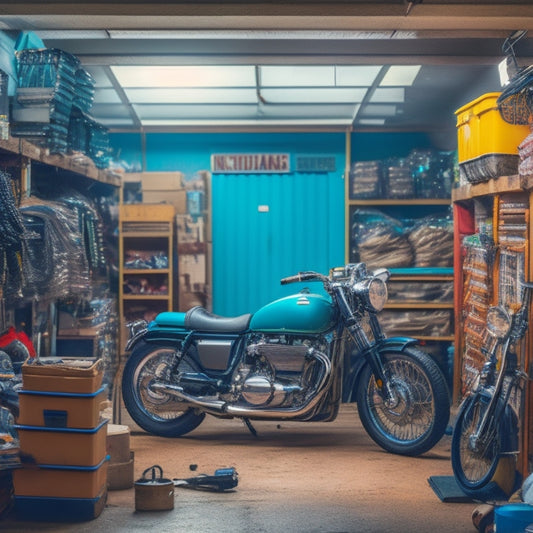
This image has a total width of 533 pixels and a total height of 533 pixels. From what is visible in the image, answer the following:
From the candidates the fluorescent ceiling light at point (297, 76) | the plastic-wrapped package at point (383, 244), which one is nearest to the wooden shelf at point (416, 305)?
the plastic-wrapped package at point (383, 244)

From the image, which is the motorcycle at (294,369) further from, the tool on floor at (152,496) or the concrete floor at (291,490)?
the tool on floor at (152,496)

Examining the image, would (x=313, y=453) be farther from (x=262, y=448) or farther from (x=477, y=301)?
(x=477, y=301)

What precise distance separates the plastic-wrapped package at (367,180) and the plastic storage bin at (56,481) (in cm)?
465

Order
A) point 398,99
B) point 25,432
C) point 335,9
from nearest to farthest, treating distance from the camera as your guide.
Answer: point 25,432 → point 335,9 → point 398,99

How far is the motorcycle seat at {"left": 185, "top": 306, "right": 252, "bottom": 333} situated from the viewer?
567 centimetres

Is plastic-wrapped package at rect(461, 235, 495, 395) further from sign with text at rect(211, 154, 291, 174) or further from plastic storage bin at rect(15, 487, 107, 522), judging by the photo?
sign with text at rect(211, 154, 291, 174)

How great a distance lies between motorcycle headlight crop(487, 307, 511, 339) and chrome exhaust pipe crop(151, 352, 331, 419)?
→ 1256mm

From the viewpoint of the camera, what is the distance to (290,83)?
7.07 metres

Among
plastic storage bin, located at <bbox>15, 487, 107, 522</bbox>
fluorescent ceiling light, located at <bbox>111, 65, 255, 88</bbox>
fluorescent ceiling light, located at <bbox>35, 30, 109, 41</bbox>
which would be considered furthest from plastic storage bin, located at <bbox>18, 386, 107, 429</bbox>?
fluorescent ceiling light, located at <bbox>111, 65, 255, 88</bbox>

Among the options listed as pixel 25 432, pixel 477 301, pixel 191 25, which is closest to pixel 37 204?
pixel 191 25

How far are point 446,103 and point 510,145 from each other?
105 inches

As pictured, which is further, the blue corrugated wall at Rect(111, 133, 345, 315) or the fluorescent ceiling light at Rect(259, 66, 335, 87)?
the blue corrugated wall at Rect(111, 133, 345, 315)

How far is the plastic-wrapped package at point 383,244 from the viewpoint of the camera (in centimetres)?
771

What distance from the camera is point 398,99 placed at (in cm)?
756
